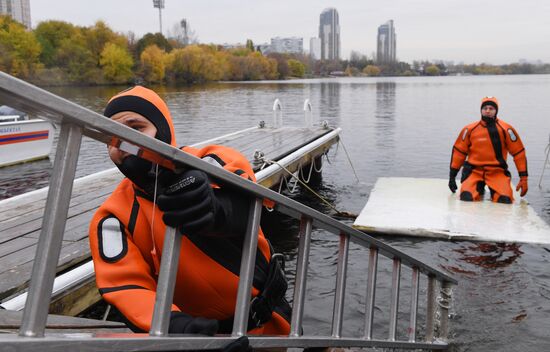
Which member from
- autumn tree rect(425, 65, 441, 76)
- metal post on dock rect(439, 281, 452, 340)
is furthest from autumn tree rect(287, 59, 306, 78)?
metal post on dock rect(439, 281, 452, 340)

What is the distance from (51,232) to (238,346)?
76 centimetres

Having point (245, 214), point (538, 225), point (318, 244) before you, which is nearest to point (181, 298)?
point (245, 214)

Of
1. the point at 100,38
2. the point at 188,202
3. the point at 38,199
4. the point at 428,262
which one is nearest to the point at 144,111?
the point at 188,202

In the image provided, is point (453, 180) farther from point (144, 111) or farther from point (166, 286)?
point (166, 286)

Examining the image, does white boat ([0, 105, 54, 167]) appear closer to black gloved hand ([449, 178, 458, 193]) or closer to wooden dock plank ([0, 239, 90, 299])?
wooden dock plank ([0, 239, 90, 299])

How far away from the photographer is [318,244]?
8117mm

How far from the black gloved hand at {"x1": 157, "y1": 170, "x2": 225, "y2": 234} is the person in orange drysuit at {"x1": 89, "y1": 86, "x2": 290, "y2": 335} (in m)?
0.16

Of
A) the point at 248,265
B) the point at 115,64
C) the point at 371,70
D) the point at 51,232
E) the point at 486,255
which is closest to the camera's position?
the point at 51,232

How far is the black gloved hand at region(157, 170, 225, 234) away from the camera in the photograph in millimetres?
1459

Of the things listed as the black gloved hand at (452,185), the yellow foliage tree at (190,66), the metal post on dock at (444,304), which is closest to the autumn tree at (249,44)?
the yellow foliage tree at (190,66)

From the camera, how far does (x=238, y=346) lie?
5.40ft

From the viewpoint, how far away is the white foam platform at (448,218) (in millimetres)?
7719

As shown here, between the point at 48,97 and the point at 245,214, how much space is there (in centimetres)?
91

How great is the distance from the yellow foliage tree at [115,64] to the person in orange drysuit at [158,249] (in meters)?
91.8
